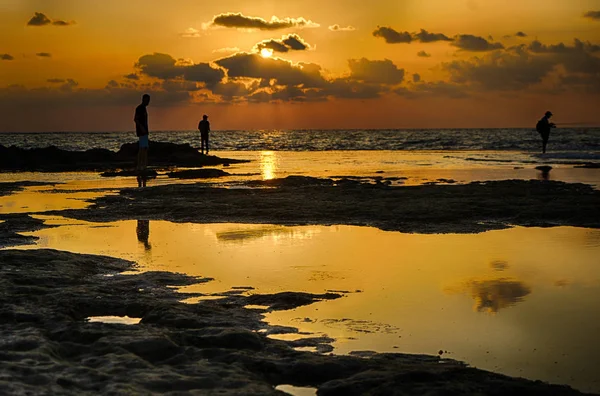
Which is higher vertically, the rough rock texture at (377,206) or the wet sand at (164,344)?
the rough rock texture at (377,206)

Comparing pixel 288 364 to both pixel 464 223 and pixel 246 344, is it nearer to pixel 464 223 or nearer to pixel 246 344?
pixel 246 344

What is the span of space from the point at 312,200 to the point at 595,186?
8175 millimetres

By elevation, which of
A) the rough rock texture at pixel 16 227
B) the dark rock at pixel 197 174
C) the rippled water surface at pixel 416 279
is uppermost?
the dark rock at pixel 197 174

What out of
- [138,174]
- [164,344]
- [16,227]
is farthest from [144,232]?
[138,174]

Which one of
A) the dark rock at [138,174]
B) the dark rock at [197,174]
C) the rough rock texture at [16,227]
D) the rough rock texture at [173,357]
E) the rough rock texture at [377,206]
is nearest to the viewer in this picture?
the rough rock texture at [173,357]

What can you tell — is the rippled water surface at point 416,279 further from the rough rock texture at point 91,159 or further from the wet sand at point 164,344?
the rough rock texture at point 91,159

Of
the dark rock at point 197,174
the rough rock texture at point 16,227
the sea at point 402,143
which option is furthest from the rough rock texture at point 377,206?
the sea at point 402,143

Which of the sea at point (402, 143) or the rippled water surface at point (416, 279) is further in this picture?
the sea at point (402, 143)

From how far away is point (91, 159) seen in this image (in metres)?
33.3

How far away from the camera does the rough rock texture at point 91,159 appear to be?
100ft

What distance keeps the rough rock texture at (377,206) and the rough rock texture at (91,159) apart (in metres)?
13.3

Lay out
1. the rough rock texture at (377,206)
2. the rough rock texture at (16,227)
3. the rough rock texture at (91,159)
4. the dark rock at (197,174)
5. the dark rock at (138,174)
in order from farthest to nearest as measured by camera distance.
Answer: the rough rock texture at (91,159), the dark rock at (138,174), the dark rock at (197,174), the rough rock texture at (377,206), the rough rock texture at (16,227)

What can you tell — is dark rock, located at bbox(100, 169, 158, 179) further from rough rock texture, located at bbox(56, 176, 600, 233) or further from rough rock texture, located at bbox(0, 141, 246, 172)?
rough rock texture, located at bbox(56, 176, 600, 233)

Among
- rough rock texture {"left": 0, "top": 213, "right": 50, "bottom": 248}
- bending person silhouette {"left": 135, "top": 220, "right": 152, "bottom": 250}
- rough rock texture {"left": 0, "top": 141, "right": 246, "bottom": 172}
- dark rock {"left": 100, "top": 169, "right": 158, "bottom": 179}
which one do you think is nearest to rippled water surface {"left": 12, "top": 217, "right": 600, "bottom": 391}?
bending person silhouette {"left": 135, "top": 220, "right": 152, "bottom": 250}
